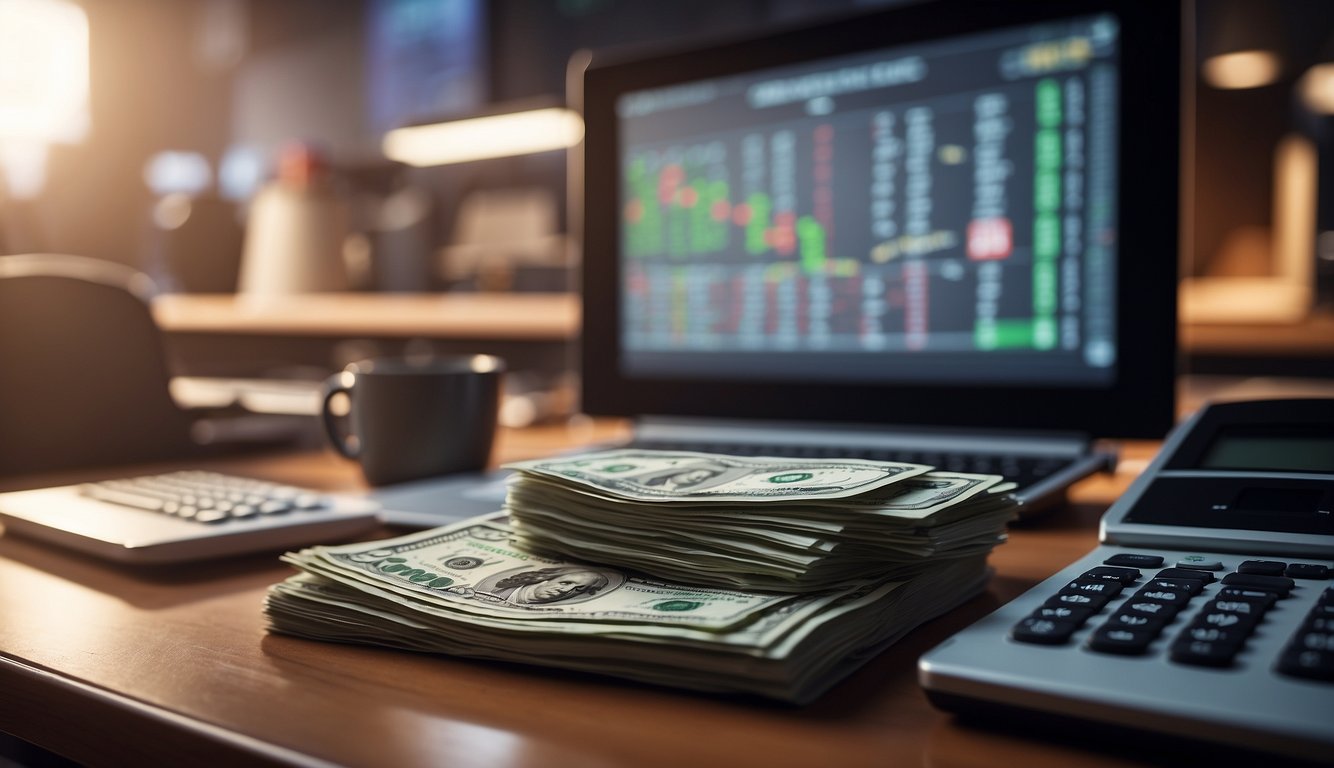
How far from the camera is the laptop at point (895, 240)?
0.68m

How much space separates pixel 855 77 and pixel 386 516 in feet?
1.64

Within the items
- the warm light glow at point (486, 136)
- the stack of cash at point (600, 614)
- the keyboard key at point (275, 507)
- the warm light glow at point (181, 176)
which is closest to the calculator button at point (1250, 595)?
the stack of cash at point (600, 614)

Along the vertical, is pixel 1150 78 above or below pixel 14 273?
above

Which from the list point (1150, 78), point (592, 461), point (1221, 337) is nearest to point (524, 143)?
point (1221, 337)

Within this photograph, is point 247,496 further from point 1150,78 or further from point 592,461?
point 1150,78

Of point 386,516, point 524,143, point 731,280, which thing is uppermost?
point 524,143

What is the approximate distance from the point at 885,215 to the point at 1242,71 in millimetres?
3644

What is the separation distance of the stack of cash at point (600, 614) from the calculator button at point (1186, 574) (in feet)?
0.27

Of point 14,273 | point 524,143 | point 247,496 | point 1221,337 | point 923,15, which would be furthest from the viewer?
point 524,143

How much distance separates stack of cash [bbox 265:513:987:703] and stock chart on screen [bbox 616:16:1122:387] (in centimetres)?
34

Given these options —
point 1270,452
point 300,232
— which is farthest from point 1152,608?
point 300,232

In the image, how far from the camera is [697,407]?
0.91 meters

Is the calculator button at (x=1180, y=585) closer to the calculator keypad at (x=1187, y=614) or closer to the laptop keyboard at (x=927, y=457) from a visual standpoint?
the calculator keypad at (x=1187, y=614)

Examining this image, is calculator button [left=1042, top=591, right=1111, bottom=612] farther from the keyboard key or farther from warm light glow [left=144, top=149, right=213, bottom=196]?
warm light glow [left=144, top=149, right=213, bottom=196]
